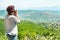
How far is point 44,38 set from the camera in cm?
542

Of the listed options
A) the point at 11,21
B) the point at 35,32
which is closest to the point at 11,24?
the point at 11,21

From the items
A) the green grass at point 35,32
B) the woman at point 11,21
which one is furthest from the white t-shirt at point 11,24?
the green grass at point 35,32

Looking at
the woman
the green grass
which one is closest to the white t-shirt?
the woman

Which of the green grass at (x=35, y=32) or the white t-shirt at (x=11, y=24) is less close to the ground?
the white t-shirt at (x=11, y=24)

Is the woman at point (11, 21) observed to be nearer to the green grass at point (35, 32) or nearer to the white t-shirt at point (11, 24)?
the white t-shirt at point (11, 24)

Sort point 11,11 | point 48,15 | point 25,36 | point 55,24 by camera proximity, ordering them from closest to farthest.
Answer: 1. point 11,11
2. point 25,36
3. point 55,24
4. point 48,15

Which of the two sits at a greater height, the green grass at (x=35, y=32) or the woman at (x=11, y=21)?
the woman at (x=11, y=21)

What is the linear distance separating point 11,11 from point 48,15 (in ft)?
9.45

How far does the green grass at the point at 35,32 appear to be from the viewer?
5.41m

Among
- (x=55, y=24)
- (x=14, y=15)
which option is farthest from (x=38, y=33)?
(x=14, y=15)

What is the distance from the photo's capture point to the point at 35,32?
5.63 meters

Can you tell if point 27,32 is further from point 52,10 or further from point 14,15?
point 14,15

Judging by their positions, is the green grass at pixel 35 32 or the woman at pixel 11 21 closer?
the woman at pixel 11 21

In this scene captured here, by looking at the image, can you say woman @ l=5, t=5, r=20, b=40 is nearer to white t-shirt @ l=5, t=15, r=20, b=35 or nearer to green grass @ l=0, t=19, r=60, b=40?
white t-shirt @ l=5, t=15, r=20, b=35
